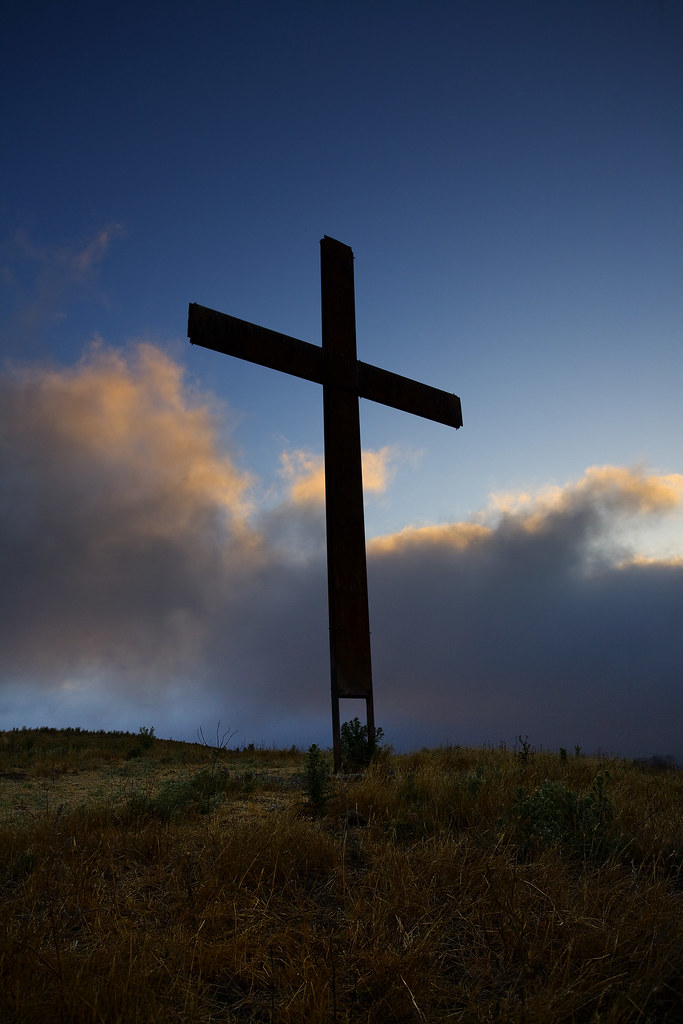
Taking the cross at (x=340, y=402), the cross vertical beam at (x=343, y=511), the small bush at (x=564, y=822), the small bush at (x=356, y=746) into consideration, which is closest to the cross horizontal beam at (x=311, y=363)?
the cross at (x=340, y=402)

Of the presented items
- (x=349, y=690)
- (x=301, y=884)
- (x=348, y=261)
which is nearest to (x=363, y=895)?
(x=301, y=884)

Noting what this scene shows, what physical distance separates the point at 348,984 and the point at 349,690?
21.0 feet

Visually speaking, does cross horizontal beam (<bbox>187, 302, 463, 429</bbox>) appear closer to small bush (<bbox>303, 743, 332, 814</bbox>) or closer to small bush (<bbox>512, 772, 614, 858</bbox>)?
small bush (<bbox>303, 743, 332, 814</bbox>)

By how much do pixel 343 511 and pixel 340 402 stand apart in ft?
5.93

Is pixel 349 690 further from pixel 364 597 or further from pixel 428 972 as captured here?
pixel 428 972

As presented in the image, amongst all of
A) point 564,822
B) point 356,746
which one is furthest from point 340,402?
point 564,822

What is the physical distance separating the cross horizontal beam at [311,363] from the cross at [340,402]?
0.05ft

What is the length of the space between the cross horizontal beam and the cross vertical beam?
19 centimetres

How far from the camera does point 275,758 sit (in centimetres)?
1203

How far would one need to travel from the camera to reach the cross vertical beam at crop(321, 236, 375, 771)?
9.26 meters

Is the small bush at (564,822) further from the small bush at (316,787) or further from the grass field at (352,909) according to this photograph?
the small bush at (316,787)

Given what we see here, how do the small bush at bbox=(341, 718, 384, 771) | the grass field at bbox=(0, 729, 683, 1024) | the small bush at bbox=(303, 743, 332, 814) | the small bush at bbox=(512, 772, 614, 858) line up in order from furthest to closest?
1. the small bush at bbox=(341, 718, 384, 771)
2. the small bush at bbox=(303, 743, 332, 814)
3. the small bush at bbox=(512, 772, 614, 858)
4. the grass field at bbox=(0, 729, 683, 1024)

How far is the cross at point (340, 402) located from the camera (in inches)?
366

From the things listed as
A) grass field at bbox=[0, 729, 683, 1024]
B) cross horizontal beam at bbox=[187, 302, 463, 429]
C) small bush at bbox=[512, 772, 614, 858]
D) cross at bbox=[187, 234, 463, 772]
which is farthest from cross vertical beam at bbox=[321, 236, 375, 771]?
small bush at bbox=[512, 772, 614, 858]
